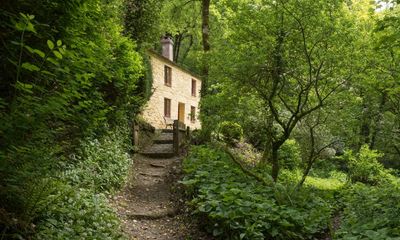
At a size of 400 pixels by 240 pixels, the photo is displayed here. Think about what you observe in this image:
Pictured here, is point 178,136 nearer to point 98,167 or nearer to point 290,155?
point 290,155

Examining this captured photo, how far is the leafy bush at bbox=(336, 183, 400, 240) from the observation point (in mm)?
5070

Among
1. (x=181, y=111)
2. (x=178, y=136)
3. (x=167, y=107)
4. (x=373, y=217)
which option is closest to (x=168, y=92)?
(x=167, y=107)

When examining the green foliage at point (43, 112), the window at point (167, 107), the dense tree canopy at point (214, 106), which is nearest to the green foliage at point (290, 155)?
the dense tree canopy at point (214, 106)

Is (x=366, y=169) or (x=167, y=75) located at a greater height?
(x=167, y=75)

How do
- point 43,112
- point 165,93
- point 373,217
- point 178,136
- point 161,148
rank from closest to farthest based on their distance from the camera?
point 43,112 → point 373,217 → point 178,136 → point 161,148 → point 165,93

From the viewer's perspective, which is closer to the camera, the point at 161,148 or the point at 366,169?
the point at 366,169

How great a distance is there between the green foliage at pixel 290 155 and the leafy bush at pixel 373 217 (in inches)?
287

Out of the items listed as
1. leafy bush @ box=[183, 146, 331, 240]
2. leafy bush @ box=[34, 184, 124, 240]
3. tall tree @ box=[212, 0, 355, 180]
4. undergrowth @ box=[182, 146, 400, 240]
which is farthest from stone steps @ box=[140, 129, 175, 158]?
leafy bush @ box=[34, 184, 124, 240]

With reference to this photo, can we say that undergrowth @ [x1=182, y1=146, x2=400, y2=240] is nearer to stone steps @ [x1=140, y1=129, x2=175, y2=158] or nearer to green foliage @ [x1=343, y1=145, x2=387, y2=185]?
stone steps @ [x1=140, y1=129, x2=175, y2=158]

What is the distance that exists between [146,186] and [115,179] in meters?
1.45

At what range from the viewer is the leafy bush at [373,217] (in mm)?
5070

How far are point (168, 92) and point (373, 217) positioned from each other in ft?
58.1

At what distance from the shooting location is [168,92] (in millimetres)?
Answer: 22734

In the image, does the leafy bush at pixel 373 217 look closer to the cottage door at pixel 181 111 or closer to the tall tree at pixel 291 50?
the tall tree at pixel 291 50
